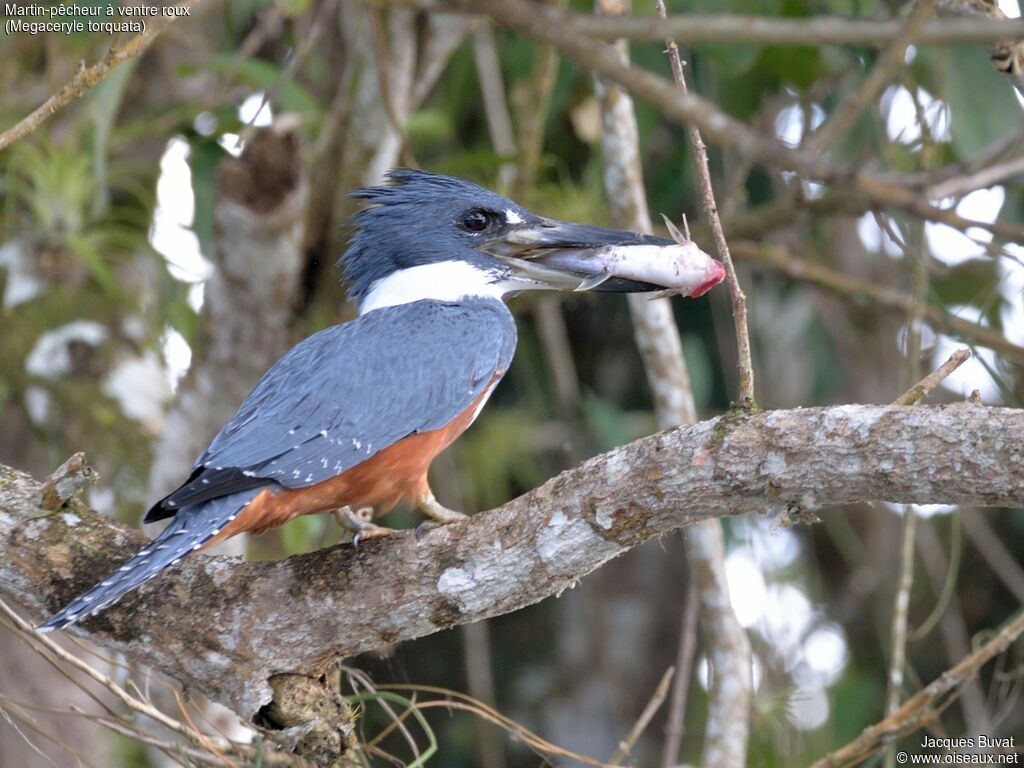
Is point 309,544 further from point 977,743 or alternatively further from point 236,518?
point 977,743

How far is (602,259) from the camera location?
3271 millimetres

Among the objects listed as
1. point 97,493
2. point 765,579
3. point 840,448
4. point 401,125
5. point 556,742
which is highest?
point 401,125

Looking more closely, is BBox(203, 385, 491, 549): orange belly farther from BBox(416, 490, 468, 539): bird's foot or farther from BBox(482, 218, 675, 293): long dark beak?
BBox(482, 218, 675, 293): long dark beak

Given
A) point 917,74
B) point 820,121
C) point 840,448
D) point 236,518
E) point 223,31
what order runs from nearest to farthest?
point 840,448, point 236,518, point 917,74, point 820,121, point 223,31

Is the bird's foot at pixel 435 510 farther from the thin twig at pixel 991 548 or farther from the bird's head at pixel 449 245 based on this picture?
the thin twig at pixel 991 548

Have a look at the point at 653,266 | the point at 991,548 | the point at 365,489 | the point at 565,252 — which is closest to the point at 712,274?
the point at 653,266

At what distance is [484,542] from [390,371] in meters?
0.72

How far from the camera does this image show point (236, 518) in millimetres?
2723

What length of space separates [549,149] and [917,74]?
189 centimetres

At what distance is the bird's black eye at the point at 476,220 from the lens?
360cm

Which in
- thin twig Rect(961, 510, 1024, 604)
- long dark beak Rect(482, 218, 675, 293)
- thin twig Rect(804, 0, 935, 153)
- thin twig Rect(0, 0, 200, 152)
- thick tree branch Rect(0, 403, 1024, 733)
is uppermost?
thin twig Rect(0, 0, 200, 152)

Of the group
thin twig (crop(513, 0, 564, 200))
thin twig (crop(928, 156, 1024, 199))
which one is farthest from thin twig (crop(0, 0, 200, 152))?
thin twig (crop(513, 0, 564, 200))

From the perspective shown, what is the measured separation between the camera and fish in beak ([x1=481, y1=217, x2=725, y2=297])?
300 centimetres

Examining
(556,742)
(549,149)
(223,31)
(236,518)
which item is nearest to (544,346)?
(549,149)
